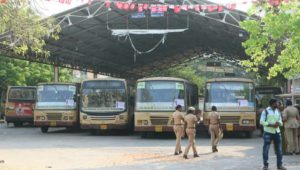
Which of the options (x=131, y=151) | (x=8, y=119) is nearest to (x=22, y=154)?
(x=131, y=151)

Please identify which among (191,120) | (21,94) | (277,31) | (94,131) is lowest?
(94,131)

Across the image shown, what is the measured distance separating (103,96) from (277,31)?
990cm

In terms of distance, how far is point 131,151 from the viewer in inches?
698

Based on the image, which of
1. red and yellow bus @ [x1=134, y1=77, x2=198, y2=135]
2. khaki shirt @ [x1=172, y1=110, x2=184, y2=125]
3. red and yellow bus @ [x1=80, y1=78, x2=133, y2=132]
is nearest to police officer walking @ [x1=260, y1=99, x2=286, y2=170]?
khaki shirt @ [x1=172, y1=110, x2=184, y2=125]

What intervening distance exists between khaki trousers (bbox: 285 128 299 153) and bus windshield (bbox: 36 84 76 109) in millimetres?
13018

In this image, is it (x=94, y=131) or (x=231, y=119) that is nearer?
(x=231, y=119)

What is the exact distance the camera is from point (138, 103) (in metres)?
23.5

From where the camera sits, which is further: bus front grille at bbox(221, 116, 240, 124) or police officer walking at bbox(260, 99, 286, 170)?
bus front grille at bbox(221, 116, 240, 124)

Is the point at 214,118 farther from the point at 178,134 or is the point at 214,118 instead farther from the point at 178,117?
the point at 178,134

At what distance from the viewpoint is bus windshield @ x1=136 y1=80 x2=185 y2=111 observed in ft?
76.1

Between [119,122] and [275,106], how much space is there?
41.8 ft

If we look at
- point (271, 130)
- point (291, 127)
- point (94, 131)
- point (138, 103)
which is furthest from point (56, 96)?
point (271, 130)

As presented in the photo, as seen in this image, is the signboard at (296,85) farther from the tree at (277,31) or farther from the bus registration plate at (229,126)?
the tree at (277,31)

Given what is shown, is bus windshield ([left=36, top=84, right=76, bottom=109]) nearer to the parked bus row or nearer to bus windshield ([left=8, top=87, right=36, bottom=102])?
the parked bus row
